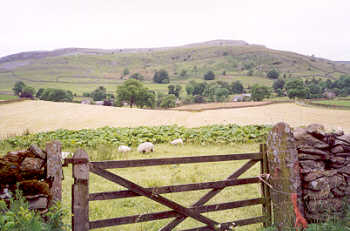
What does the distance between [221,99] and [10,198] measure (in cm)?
8658

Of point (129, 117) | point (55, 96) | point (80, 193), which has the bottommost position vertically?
point (129, 117)

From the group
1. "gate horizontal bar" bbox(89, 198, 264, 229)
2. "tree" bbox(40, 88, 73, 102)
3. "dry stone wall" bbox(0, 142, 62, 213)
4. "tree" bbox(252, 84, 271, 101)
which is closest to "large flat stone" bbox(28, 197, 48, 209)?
"dry stone wall" bbox(0, 142, 62, 213)

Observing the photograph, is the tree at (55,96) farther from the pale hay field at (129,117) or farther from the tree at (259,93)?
the tree at (259,93)

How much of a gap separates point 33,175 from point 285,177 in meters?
3.95

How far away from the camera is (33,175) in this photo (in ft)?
13.0

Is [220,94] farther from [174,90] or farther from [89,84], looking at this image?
[89,84]

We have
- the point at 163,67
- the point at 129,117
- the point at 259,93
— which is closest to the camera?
the point at 129,117

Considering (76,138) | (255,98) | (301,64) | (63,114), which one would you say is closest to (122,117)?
(63,114)

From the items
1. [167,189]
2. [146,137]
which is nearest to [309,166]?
[167,189]

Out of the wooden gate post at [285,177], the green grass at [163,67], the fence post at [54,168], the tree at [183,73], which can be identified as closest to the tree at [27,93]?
the green grass at [163,67]

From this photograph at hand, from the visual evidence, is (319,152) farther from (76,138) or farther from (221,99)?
(221,99)

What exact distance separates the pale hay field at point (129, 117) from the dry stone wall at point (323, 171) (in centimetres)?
2275

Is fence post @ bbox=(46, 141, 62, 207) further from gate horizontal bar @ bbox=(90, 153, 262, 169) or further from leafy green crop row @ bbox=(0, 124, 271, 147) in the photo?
leafy green crop row @ bbox=(0, 124, 271, 147)

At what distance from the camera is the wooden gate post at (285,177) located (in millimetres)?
4840
